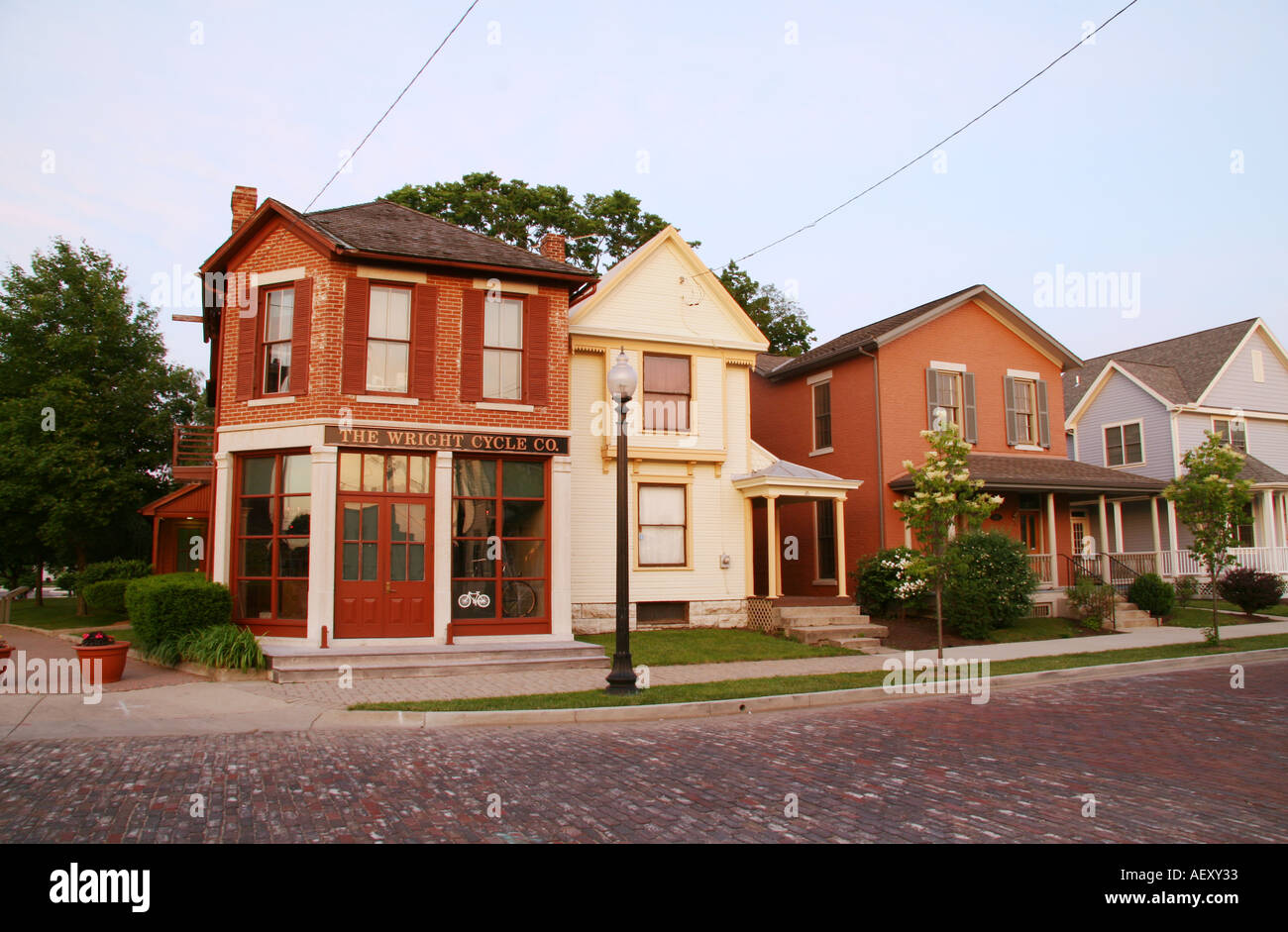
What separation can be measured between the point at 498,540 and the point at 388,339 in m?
4.33

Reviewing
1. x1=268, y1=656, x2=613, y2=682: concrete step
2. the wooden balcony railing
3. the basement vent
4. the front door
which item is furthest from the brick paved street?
the wooden balcony railing

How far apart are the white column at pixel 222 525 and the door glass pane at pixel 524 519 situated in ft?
16.5

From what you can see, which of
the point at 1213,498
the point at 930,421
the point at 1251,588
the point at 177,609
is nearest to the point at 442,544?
the point at 177,609

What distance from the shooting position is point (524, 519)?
675 inches

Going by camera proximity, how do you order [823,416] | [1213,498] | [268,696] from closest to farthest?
[268,696] < [1213,498] < [823,416]

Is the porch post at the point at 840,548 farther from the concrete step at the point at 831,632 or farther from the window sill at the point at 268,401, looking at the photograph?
the window sill at the point at 268,401

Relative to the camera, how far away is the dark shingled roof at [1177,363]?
30.8m

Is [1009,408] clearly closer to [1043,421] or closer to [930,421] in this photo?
[1043,421]

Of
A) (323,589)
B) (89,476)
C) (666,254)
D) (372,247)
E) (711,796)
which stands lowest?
(711,796)

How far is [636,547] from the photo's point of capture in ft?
65.4

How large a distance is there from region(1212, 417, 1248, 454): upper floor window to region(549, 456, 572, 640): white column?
2551cm
